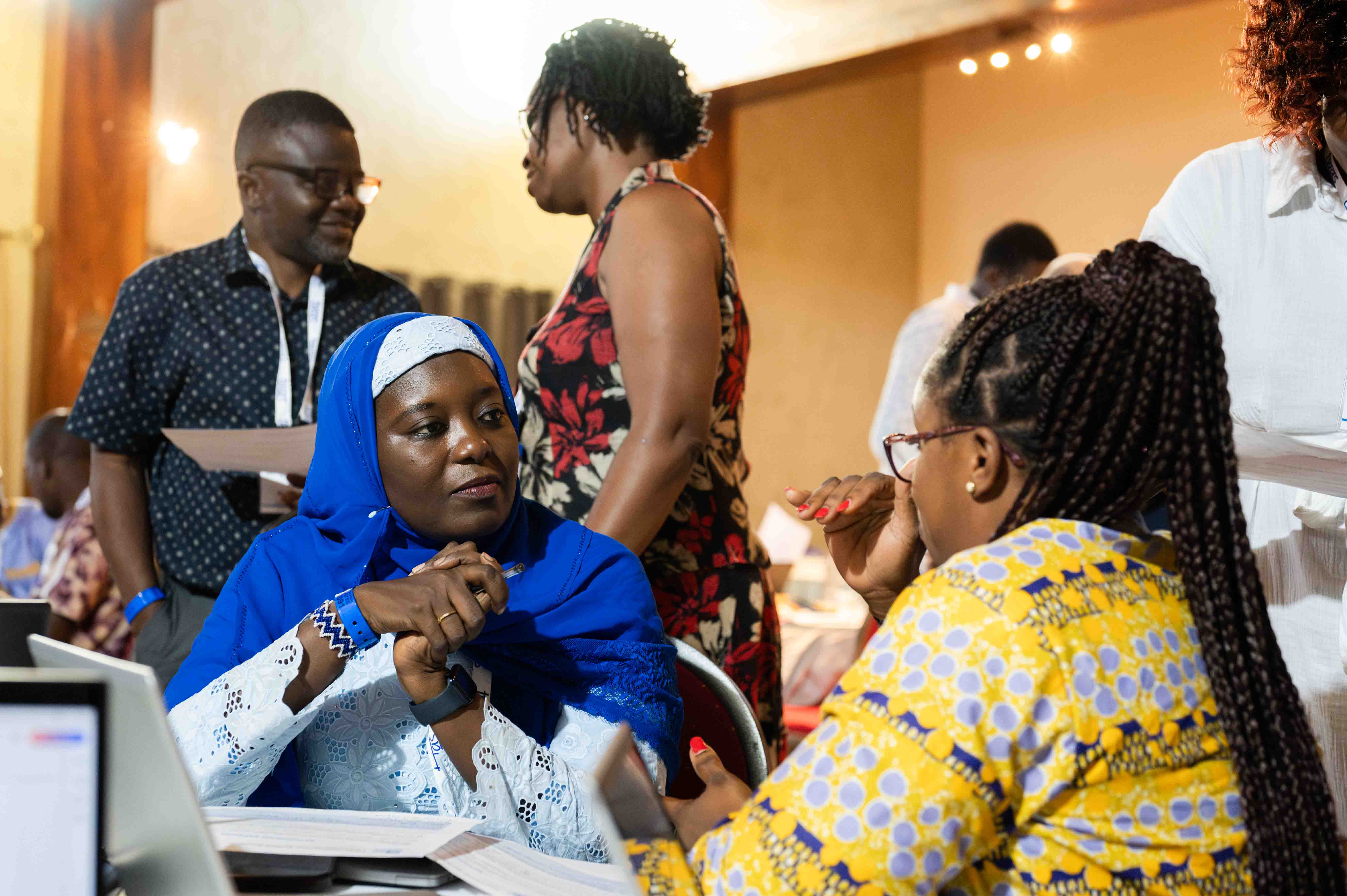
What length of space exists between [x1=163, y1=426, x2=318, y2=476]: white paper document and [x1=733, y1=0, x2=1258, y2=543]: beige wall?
4.89 m

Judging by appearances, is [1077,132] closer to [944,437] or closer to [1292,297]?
[1292,297]

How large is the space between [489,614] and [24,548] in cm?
405

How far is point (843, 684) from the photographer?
3.43 ft

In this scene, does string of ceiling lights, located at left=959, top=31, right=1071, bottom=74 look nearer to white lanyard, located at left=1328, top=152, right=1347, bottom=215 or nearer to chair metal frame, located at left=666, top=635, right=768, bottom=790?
white lanyard, located at left=1328, top=152, right=1347, bottom=215

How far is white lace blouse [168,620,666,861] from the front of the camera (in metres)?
1.39

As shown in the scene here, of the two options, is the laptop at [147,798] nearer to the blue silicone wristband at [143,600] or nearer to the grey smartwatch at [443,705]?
the grey smartwatch at [443,705]

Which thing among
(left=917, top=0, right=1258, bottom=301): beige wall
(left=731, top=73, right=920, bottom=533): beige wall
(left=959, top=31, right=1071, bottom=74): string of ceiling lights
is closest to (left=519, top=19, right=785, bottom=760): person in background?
(left=917, top=0, right=1258, bottom=301): beige wall

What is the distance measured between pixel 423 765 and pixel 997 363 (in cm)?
84

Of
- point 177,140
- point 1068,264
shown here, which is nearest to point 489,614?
point 1068,264

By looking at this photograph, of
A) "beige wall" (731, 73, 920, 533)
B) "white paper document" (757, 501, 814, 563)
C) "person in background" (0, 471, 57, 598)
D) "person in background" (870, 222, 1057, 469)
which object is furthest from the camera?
"beige wall" (731, 73, 920, 533)

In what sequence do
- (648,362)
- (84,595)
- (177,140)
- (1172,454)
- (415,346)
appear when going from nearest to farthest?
(1172,454)
(415,346)
(648,362)
(84,595)
(177,140)

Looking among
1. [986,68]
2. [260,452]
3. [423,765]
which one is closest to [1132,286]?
[423,765]

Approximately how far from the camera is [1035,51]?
5.64m

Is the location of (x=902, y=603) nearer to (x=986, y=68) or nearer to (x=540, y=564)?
(x=540, y=564)
